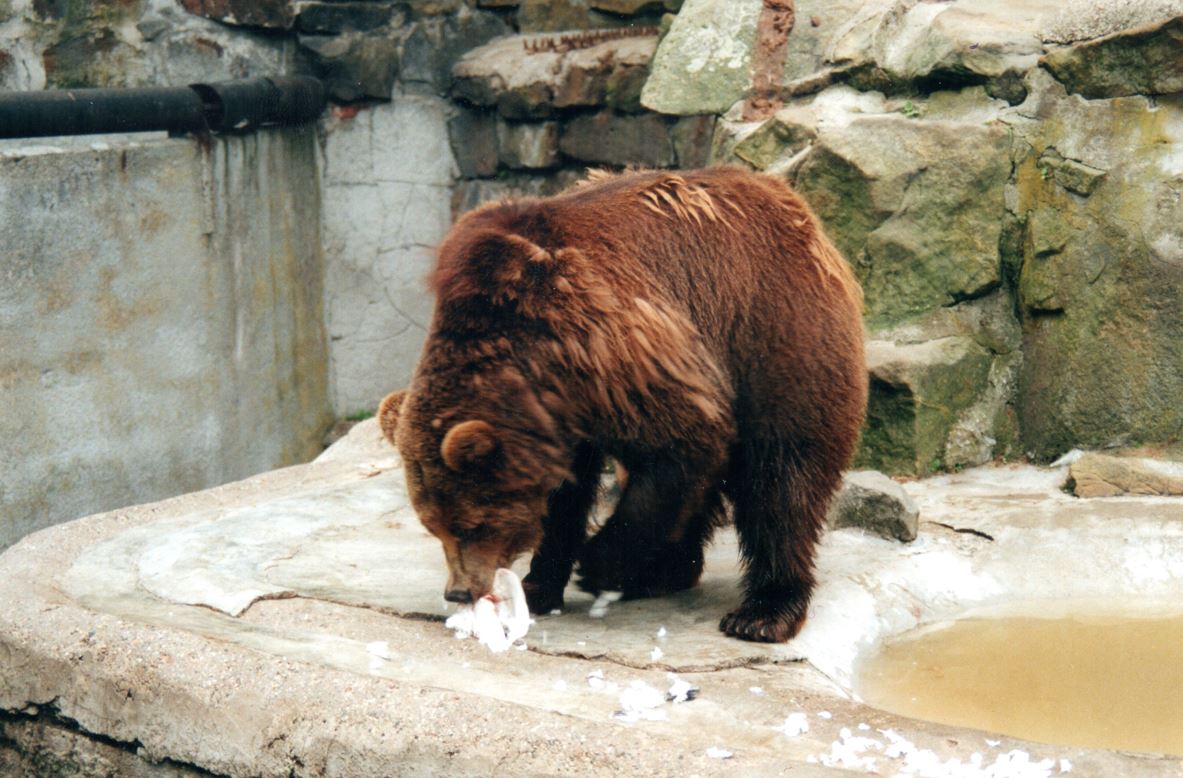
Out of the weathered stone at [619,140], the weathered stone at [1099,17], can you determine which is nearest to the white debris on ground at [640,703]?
the weathered stone at [1099,17]

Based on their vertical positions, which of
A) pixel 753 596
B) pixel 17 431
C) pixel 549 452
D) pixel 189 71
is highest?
pixel 189 71

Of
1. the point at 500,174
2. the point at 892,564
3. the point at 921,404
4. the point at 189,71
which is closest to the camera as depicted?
the point at 892,564

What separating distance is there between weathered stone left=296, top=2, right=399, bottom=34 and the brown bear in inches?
172

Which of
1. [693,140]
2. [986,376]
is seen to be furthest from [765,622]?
[693,140]

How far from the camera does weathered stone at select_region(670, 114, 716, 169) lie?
7.56 metres

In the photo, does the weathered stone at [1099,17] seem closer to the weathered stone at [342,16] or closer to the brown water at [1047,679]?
the brown water at [1047,679]

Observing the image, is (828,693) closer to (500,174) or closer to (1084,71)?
(1084,71)

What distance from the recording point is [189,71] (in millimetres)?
8102

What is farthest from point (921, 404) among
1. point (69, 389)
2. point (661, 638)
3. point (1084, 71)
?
point (69, 389)

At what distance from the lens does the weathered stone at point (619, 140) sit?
7941 millimetres

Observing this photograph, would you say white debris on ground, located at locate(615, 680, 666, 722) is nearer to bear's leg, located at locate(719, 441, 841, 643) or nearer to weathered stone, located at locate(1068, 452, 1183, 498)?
bear's leg, located at locate(719, 441, 841, 643)

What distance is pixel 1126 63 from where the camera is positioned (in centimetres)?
605

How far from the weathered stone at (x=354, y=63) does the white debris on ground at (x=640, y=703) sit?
5.67 meters

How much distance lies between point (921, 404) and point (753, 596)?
185cm
